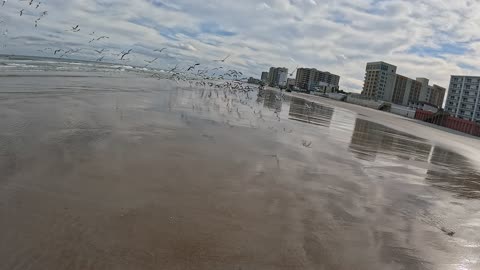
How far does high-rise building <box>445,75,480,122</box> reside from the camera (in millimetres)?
117188

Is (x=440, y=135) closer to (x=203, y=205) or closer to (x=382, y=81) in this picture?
(x=203, y=205)

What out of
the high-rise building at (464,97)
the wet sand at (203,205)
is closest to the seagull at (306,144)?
the wet sand at (203,205)

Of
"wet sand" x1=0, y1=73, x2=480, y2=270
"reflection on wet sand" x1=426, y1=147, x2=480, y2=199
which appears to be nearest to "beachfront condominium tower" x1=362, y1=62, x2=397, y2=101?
"reflection on wet sand" x1=426, y1=147, x2=480, y2=199

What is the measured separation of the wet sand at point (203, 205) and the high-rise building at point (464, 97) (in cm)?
12888

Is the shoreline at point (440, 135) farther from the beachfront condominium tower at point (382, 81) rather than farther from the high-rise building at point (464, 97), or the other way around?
the beachfront condominium tower at point (382, 81)

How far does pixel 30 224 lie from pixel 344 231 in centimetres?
446

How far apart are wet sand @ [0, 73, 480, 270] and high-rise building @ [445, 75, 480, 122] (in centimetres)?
12888

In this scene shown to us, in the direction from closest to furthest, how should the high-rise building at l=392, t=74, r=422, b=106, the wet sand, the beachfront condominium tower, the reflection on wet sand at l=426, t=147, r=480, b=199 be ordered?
the wet sand → the reflection on wet sand at l=426, t=147, r=480, b=199 → the beachfront condominium tower → the high-rise building at l=392, t=74, r=422, b=106

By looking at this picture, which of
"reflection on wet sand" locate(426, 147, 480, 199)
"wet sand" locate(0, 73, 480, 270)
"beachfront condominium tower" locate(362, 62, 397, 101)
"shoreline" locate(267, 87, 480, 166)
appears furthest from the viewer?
"beachfront condominium tower" locate(362, 62, 397, 101)

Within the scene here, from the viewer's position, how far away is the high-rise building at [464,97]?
117 meters

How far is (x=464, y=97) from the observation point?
124 metres

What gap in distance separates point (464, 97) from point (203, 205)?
14611 centimetres

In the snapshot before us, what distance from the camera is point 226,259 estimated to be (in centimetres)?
407

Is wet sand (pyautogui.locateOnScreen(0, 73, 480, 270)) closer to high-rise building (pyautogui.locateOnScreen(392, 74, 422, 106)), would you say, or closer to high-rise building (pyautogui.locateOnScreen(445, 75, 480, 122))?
high-rise building (pyautogui.locateOnScreen(445, 75, 480, 122))
